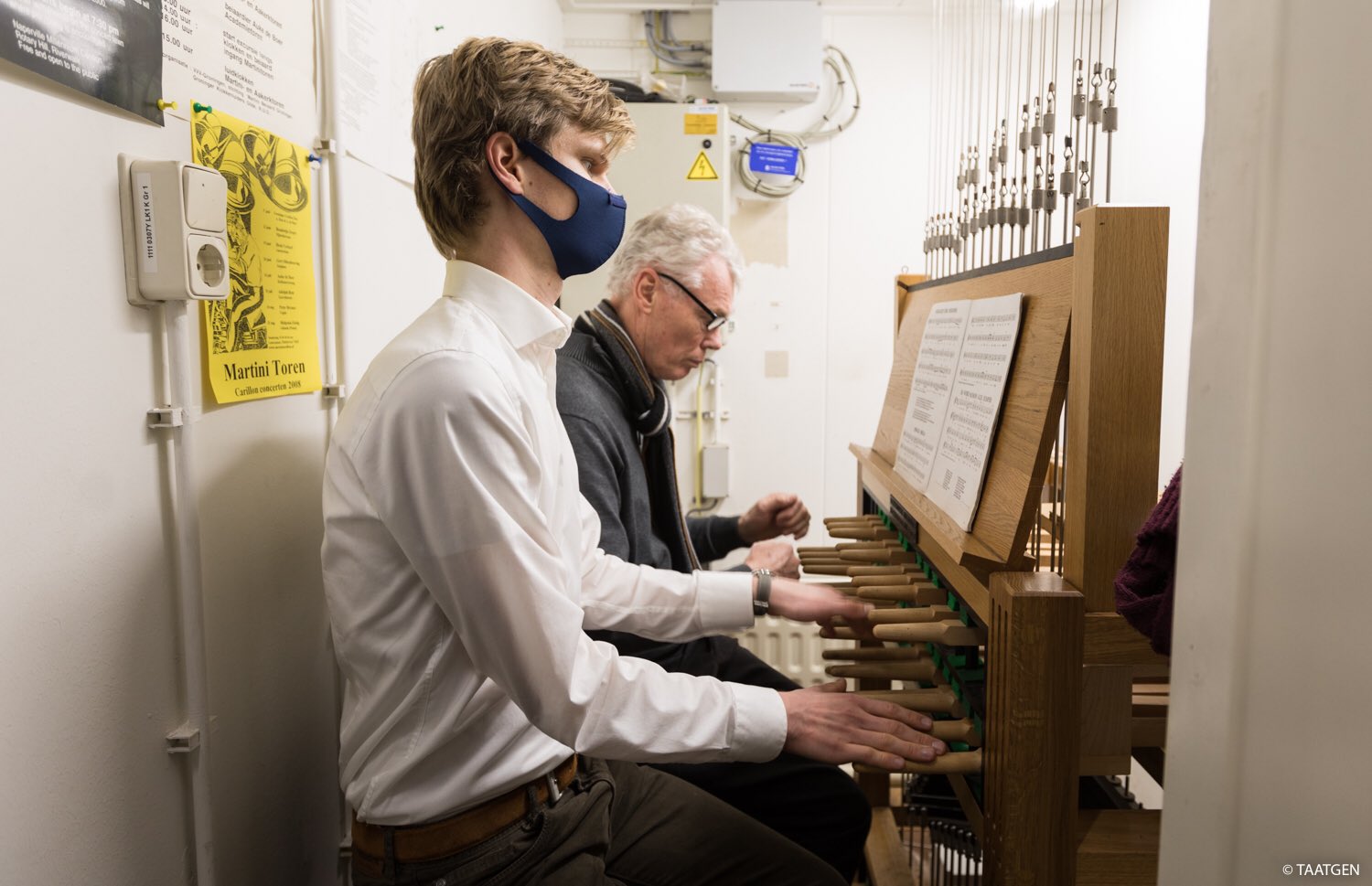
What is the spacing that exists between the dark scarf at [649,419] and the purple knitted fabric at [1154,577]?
1073 mm

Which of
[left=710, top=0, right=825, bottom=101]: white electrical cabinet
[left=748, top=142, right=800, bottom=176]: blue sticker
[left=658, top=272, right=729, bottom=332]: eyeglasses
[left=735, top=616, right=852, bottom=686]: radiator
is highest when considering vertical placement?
[left=710, top=0, right=825, bottom=101]: white electrical cabinet

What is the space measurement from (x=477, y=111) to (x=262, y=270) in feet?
1.11

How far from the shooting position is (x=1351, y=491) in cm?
36

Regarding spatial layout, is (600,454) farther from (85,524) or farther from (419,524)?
(85,524)

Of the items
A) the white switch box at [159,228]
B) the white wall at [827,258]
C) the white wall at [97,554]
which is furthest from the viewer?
Answer: the white wall at [827,258]

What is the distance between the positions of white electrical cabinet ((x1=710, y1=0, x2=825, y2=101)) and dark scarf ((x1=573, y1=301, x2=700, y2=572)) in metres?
1.59

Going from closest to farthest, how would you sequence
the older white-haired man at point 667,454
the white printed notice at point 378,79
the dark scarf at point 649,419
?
the white printed notice at point 378,79
the older white-haired man at point 667,454
the dark scarf at point 649,419

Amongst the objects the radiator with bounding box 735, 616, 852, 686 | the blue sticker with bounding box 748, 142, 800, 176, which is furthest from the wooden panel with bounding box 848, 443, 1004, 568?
the blue sticker with bounding box 748, 142, 800, 176

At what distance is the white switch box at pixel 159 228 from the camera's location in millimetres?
857

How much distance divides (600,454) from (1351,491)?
132 cm

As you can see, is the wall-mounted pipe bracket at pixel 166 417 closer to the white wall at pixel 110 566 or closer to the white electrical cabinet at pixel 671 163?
the white wall at pixel 110 566

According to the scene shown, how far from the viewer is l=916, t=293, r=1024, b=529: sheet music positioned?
120 centimetres

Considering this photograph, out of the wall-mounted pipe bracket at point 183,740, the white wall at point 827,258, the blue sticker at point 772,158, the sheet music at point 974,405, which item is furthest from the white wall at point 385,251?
the white wall at point 827,258

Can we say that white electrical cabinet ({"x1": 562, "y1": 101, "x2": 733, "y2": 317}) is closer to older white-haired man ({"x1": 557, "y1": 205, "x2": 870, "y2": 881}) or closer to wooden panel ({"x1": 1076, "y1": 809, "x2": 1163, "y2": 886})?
older white-haired man ({"x1": 557, "y1": 205, "x2": 870, "y2": 881})
